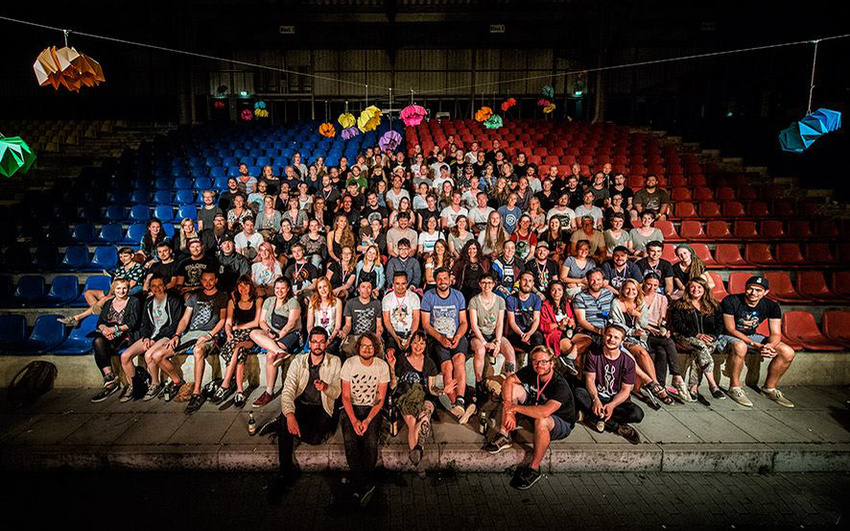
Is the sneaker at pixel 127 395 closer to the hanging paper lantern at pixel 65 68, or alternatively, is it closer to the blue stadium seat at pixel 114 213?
the hanging paper lantern at pixel 65 68

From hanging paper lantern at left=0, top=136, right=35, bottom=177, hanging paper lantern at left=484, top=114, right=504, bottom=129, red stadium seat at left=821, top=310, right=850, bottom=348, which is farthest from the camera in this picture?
hanging paper lantern at left=484, top=114, right=504, bottom=129

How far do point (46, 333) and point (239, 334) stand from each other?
117 inches

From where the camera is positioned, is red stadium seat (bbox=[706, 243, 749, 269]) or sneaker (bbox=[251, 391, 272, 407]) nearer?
sneaker (bbox=[251, 391, 272, 407])

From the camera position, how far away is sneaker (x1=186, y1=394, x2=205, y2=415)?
4.73 meters

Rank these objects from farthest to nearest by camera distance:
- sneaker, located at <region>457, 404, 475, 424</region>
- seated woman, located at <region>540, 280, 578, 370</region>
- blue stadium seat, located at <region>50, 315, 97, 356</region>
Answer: blue stadium seat, located at <region>50, 315, 97, 356</region> → seated woman, located at <region>540, 280, 578, 370</region> → sneaker, located at <region>457, 404, 475, 424</region>

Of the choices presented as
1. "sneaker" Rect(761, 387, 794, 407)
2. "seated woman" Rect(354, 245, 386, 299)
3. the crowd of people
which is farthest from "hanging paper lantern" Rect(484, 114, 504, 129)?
"sneaker" Rect(761, 387, 794, 407)

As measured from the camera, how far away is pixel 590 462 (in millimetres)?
4031

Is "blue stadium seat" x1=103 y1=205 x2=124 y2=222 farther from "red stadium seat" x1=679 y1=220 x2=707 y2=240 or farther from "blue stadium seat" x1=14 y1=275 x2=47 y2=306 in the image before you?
"red stadium seat" x1=679 y1=220 x2=707 y2=240

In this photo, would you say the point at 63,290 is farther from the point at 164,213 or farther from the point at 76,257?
the point at 164,213

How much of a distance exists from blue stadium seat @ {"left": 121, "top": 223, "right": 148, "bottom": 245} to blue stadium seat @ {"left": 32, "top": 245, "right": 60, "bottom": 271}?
39.9 inches

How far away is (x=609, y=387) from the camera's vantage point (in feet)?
14.7

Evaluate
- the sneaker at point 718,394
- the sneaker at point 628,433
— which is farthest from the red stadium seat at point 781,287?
the sneaker at point 628,433

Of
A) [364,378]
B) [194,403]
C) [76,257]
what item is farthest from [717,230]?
[76,257]

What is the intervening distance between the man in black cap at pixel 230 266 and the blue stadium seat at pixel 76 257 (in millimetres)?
2901
